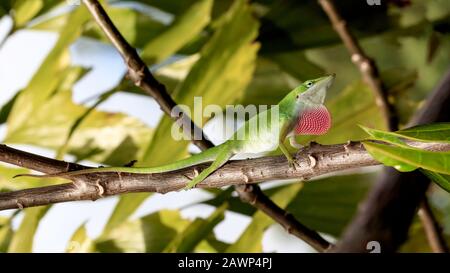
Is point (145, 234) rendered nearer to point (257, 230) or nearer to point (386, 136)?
point (257, 230)

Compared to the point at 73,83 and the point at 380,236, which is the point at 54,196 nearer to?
the point at 380,236

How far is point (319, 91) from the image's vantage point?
317 mm

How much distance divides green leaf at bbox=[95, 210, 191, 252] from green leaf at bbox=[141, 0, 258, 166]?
8cm

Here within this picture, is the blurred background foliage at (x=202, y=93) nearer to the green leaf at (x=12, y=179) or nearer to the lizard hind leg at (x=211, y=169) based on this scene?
the green leaf at (x=12, y=179)

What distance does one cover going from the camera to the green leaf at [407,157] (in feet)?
0.67

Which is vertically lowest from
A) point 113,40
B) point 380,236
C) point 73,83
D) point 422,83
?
point 422,83

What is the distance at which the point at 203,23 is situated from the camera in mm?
545

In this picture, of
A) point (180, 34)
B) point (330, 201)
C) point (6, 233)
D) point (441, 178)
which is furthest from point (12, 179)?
point (441, 178)

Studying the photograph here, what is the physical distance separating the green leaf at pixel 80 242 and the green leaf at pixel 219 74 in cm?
9

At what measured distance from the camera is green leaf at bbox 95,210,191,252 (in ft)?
1.74

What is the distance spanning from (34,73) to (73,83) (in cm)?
7

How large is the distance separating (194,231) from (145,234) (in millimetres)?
78
